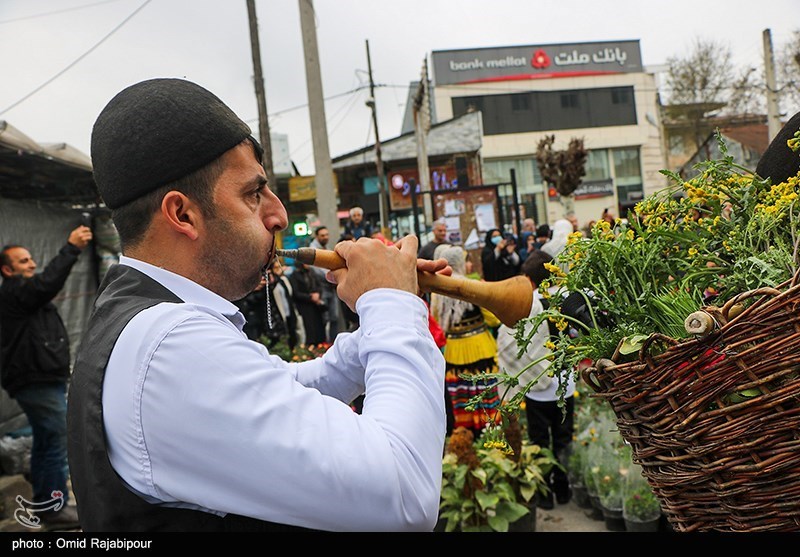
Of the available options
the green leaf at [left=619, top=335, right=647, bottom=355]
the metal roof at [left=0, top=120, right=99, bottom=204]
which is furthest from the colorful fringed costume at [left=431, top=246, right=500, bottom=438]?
the green leaf at [left=619, top=335, right=647, bottom=355]

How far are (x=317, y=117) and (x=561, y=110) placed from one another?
3050 centimetres

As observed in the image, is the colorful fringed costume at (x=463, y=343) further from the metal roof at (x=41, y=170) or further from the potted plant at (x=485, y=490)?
the metal roof at (x=41, y=170)

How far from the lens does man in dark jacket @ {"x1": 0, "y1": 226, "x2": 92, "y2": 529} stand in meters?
4.55

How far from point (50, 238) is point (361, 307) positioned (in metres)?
6.88

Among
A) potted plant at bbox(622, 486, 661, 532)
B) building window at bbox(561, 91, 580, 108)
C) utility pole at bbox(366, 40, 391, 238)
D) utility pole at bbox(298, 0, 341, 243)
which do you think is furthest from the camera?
building window at bbox(561, 91, 580, 108)

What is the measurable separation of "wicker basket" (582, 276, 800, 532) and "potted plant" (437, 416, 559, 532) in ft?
8.18

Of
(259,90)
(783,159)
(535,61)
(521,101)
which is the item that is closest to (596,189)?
(521,101)

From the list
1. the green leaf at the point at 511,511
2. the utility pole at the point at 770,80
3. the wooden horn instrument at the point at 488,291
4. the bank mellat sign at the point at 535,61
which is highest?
the bank mellat sign at the point at 535,61

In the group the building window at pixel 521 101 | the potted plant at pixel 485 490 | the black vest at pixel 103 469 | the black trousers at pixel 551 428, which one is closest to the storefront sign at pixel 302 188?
the black trousers at pixel 551 428

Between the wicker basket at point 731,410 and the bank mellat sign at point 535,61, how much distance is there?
3696cm

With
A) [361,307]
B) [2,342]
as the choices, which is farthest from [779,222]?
[2,342]

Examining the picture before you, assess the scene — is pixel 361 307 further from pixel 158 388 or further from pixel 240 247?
pixel 158 388

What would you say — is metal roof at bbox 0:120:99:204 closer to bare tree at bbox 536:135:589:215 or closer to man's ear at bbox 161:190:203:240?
man's ear at bbox 161:190:203:240

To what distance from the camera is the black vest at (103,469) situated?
0.99m
